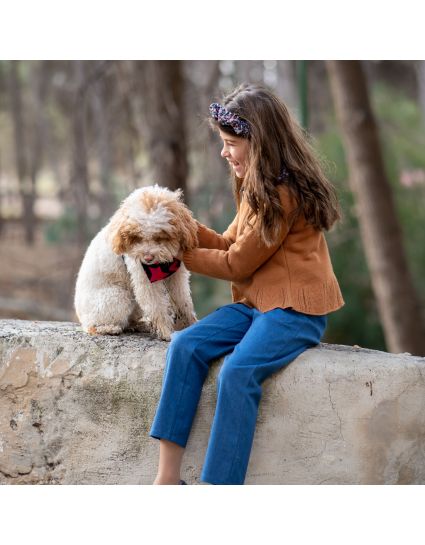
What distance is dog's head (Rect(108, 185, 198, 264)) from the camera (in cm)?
336

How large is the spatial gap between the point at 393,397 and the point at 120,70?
5089mm

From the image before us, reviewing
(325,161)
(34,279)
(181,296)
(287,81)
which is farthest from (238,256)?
(287,81)

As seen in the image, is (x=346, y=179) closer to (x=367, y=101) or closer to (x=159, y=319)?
(x=367, y=101)

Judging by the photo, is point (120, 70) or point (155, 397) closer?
point (155, 397)

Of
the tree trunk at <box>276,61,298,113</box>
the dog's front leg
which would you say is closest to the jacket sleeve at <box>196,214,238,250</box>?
the dog's front leg

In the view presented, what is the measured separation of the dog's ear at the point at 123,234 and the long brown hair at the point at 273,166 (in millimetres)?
553

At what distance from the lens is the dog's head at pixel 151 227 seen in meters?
3.36

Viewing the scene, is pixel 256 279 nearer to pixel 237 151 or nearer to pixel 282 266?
pixel 282 266

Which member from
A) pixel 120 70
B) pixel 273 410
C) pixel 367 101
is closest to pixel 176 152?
pixel 120 70

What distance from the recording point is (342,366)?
3404 mm

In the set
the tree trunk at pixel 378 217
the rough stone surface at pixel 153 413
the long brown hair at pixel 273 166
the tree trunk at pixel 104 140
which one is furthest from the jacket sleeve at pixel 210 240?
the tree trunk at pixel 104 140

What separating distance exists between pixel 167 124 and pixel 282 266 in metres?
3.51

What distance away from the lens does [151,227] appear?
335 cm

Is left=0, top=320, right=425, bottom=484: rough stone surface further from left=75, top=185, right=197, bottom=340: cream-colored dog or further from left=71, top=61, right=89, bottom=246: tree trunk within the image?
left=71, top=61, right=89, bottom=246: tree trunk
